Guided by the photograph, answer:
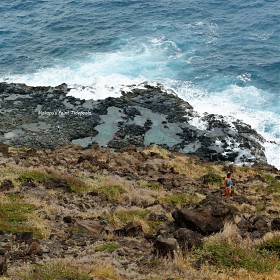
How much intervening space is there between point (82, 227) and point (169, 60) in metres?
50.3

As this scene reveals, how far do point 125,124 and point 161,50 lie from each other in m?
22.4

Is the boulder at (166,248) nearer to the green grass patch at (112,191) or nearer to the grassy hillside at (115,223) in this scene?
the grassy hillside at (115,223)

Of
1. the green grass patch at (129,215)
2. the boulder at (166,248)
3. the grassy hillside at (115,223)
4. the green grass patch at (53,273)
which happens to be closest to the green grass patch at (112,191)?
the grassy hillside at (115,223)

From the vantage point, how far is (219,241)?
1333 centimetres

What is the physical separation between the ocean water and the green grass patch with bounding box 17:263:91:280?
1346 inches

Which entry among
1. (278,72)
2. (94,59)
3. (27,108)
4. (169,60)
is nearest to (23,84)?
(27,108)

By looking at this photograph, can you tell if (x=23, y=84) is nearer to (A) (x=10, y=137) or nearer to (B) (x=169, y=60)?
(A) (x=10, y=137)

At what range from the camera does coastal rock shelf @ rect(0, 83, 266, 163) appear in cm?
4397

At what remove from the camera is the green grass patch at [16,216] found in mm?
14476

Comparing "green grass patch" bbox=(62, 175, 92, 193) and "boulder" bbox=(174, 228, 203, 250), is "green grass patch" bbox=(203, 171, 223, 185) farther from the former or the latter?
"boulder" bbox=(174, 228, 203, 250)

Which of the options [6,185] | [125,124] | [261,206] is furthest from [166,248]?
[125,124]

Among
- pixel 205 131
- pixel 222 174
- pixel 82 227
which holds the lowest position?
pixel 205 131

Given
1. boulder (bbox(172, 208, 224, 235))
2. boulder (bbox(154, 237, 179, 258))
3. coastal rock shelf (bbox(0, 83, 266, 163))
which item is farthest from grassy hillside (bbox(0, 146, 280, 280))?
coastal rock shelf (bbox(0, 83, 266, 163))

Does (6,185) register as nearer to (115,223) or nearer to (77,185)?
(77,185)
